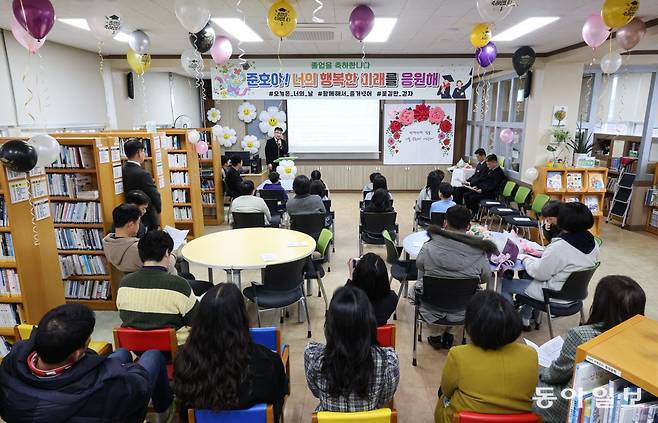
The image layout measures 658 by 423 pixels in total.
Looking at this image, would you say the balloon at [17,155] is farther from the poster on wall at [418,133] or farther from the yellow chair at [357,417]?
the poster on wall at [418,133]

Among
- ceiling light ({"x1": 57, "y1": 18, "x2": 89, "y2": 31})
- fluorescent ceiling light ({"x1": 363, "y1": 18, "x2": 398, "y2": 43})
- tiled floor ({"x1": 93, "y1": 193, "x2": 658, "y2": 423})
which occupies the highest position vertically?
ceiling light ({"x1": 57, "y1": 18, "x2": 89, "y2": 31})

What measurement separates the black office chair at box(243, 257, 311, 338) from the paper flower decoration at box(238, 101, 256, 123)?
8.14 m

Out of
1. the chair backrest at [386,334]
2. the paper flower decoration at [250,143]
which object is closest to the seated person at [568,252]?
the chair backrest at [386,334]

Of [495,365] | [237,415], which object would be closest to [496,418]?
[495,365]

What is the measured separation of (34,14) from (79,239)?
218 centimetres

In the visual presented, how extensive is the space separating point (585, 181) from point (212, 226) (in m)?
6.67

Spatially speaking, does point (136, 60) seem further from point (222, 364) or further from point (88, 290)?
point (222, 364)

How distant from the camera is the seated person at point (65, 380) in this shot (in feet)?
5.35

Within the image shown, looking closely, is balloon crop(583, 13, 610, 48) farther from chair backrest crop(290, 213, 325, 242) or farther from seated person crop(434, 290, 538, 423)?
seated person crop(434, 290, 538, 423)

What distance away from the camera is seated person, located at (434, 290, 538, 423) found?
6.00ft

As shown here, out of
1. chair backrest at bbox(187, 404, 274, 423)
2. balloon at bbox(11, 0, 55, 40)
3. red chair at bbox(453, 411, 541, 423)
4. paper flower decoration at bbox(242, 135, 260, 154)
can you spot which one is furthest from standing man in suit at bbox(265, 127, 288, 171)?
red chair at bbox(453, 411, 541, 423)

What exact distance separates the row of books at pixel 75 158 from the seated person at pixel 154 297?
2.19m

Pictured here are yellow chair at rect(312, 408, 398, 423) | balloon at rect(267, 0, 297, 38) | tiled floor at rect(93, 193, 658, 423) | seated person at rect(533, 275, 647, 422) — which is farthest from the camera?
balloon at rect(267, 0, 297, 38)

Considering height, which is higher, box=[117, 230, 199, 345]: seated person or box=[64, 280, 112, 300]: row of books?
box=[117, 230, 199, 345]: seated person
